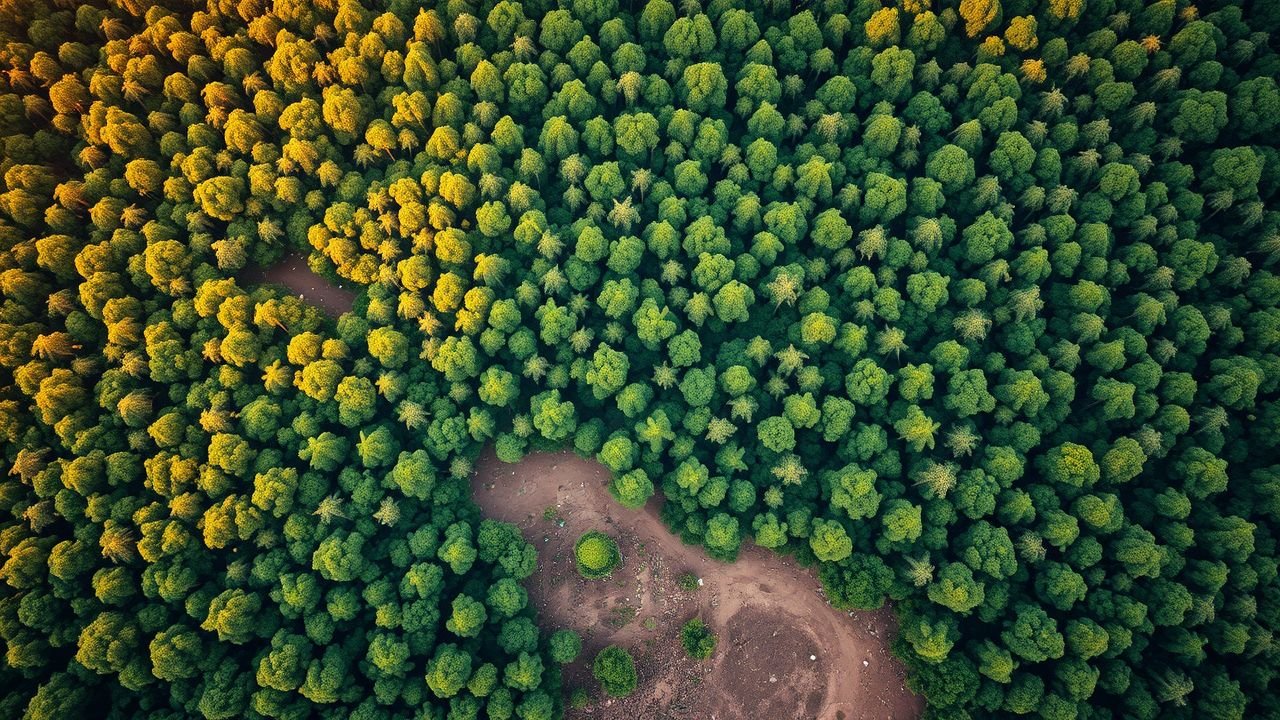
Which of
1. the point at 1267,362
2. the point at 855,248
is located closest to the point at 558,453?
the point at 855,248

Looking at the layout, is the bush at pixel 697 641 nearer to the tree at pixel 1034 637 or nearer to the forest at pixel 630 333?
the forest at pixel 630 333

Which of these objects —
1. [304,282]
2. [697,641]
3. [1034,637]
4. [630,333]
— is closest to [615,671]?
[697,641]

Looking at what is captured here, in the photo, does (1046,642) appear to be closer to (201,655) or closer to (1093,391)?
(1093,391)

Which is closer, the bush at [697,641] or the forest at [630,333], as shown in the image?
the forest at [630,333]

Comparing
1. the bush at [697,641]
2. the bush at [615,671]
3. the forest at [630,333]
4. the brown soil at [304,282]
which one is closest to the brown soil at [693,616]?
the bush at [697,641]

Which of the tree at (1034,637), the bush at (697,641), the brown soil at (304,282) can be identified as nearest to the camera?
the tree at (1034,637)
